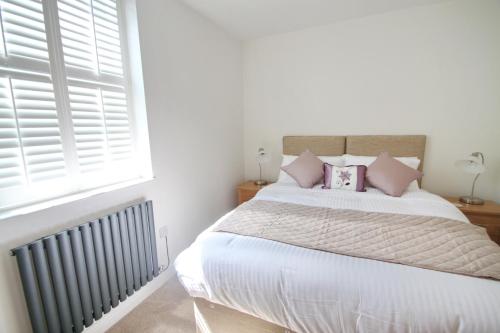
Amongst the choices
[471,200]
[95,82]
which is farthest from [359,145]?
[95,82]

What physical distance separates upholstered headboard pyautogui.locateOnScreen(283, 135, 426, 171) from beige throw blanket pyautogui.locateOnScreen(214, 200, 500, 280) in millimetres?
1241

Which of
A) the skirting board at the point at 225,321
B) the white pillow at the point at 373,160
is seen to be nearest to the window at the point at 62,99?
the skirting board at the point at 225,321

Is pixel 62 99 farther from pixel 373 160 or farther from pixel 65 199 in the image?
pixel 373 160

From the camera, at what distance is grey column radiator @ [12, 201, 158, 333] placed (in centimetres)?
117

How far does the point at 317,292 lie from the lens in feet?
3.44

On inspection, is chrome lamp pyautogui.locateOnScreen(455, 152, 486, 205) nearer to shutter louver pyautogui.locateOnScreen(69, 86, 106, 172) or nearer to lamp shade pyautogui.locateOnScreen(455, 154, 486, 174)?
lamp shade pyautogui.locateOnScreen(455, 154, 486, 174)

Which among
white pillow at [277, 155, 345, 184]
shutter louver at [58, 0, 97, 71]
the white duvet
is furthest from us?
white pillow at [277, 155, 345, 184]

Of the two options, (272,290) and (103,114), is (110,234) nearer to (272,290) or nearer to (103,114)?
(103,114)

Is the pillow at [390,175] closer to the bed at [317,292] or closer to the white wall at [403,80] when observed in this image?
the white wall at [403,80]

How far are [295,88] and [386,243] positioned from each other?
2.35 meters

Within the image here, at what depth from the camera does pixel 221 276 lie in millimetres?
1219

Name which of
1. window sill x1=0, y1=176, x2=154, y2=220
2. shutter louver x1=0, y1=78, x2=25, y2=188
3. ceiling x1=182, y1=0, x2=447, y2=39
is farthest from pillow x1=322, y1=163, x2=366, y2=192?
shutter louver x1=0, y1=78, x2=25, y2=188

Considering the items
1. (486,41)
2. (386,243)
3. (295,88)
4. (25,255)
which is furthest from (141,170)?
(486,41)

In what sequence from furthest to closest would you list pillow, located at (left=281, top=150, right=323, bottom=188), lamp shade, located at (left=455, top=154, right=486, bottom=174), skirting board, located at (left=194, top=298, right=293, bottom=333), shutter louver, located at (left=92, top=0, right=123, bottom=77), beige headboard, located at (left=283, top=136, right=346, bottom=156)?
beige headboard, located at (left=283, top=136, right=346, bottom=156)
pillow, located at (left=281, top=150, right=323, bottom=188)
lamp shade, located at (left=455, top=154, right=486, bottom=174)
shutter louver, located at (left=92, top=0, right=123, bottom=77)
skirting board, located at (left=194, top=298, right=293, bottom=333)
